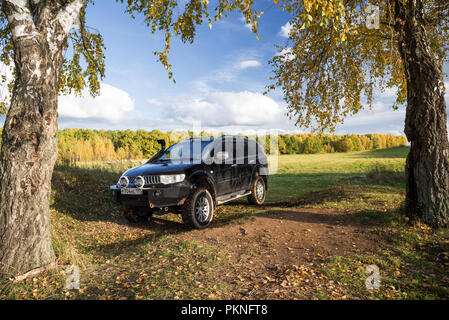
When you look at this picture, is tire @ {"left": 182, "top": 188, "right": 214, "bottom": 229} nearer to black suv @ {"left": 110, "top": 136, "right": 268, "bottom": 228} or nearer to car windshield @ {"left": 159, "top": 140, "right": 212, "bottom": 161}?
black suv @ {"left": 110, "top": 136, "right": 268, "bottom": 228}

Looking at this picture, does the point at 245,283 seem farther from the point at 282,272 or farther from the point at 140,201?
the point at 140,201

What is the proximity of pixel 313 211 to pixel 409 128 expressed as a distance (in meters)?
3.10

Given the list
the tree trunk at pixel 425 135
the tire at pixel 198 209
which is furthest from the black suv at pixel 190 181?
the tree trunk at pixel 425 135

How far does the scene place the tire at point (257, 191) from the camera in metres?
9.68

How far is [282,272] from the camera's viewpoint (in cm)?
441

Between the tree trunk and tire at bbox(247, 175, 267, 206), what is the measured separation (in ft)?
14.5

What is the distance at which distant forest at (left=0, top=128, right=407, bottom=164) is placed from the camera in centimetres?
1437

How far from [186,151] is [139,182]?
5.74ft

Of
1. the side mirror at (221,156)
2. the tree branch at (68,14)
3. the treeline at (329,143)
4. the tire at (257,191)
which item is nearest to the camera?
the tree branch at (68,14)

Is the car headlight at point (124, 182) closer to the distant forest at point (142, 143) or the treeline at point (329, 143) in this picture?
the distant forest at point (142, 143)

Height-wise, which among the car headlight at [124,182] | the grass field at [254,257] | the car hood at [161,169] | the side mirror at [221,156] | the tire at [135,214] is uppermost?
the side mirror at [221,156]
